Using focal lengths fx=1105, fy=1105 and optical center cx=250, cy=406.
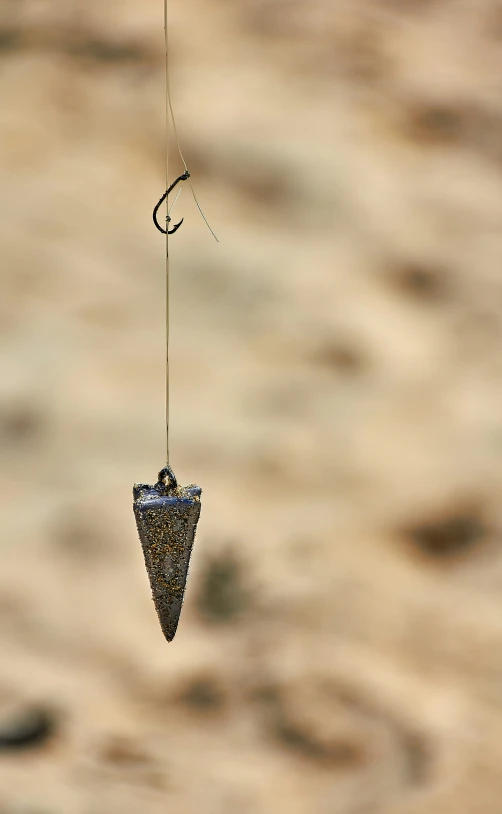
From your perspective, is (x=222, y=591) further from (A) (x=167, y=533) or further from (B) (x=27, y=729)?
(A) (x=167, y=533)

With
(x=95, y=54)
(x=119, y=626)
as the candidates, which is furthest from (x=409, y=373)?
(x=95, y=54)

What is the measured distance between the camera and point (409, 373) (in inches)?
142

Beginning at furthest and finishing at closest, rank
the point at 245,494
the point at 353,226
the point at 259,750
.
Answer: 1. the point at 353,226
2. the point at 245,494
3. the point at 259,750

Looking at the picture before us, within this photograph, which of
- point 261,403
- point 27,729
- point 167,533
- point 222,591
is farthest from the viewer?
point 261,403

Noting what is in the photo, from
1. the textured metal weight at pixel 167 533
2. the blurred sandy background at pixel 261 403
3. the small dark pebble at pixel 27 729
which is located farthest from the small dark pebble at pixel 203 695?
the textured metal weight at pixel 167 533

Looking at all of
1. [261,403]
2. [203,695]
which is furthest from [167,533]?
[261,403]

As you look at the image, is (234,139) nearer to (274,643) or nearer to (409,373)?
(409,373)

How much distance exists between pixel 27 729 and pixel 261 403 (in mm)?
1224

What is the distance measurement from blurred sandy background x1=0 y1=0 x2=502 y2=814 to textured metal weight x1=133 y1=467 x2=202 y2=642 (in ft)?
3.32

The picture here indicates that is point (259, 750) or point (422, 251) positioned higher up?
point (422, 251)

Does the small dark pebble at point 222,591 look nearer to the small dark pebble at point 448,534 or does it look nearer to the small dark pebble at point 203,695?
the small dark pebble at point 203,695

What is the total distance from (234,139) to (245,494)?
4.05 ft

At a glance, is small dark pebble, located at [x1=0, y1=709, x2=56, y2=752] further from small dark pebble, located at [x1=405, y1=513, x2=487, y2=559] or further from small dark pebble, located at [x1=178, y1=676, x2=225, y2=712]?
small dark pebble, located at [x1=405, y1=513, x2=487, y2=559]

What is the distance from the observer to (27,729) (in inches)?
123
